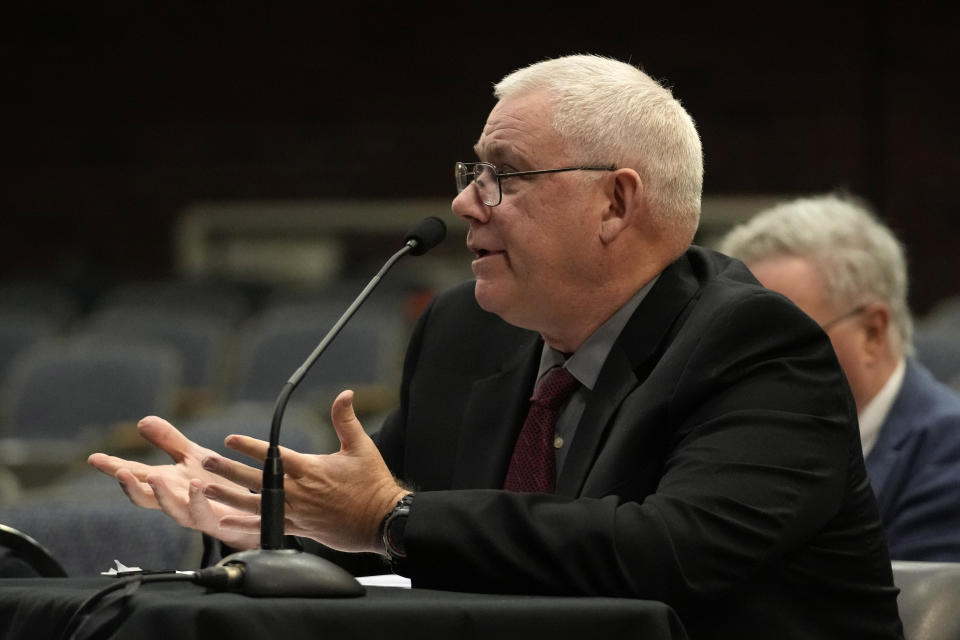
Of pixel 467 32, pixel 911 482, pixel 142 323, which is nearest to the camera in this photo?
pixel 911 482

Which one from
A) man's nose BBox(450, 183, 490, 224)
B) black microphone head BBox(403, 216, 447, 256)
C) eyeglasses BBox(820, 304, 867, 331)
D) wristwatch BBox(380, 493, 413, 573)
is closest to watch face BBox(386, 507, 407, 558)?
wristwatch BBox(380, 493, 413, 573)

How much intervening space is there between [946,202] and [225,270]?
4.67 meters

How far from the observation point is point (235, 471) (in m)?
1.61

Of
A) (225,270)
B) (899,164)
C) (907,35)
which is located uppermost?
(907,35)

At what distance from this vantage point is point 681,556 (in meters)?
1.58

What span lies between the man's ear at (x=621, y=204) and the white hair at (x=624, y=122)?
0.05 feet

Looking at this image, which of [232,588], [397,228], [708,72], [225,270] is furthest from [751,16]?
[232,588]

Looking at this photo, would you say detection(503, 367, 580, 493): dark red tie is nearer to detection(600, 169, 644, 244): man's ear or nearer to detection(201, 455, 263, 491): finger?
detection(600, 169, 644, 244): man's ear

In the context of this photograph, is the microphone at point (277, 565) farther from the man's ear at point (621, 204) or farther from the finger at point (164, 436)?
the man's ear at point (621, 204)

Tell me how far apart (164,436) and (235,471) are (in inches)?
11.8

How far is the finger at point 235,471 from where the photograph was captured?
1594mm

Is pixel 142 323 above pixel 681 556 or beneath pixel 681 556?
beneath

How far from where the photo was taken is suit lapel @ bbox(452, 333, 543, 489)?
204 cm

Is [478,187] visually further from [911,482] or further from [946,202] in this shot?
[946,202]
